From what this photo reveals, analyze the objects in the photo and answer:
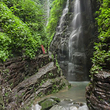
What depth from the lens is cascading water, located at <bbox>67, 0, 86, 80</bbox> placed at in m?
13.7

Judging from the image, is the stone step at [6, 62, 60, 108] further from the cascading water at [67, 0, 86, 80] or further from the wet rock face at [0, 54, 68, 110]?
the cascading water at [67, 0, 86, 80]

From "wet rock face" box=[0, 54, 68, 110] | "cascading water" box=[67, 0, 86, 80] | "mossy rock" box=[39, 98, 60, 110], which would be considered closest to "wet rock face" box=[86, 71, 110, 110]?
"mossy rock" box=[39, 98, 60, 110]

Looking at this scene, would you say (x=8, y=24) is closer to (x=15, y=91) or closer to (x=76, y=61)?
(x=15, y=91)

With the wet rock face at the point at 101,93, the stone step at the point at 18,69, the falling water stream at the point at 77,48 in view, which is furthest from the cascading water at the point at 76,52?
the wet rock face at the point at 101,93

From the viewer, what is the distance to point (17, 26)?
538 cm

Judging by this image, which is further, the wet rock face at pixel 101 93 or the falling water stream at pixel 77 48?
the falling water stream at pixel 77 48

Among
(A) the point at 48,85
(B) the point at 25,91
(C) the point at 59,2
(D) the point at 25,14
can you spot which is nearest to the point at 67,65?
(A) the point at 48,85

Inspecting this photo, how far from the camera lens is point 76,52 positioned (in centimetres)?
1425

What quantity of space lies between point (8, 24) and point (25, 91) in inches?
141

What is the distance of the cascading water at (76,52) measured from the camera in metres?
13.7

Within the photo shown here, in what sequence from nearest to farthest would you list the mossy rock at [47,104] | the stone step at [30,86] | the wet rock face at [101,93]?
the wet rock face at [101,93]
the stone step at [30,86]
the mossy rock at [47,104]

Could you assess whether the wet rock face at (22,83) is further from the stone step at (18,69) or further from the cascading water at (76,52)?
the cascading water at (76,52)

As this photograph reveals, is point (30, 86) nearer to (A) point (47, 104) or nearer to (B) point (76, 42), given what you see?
(A) point (47, 104)

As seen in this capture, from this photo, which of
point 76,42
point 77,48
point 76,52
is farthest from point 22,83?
point 76,42
